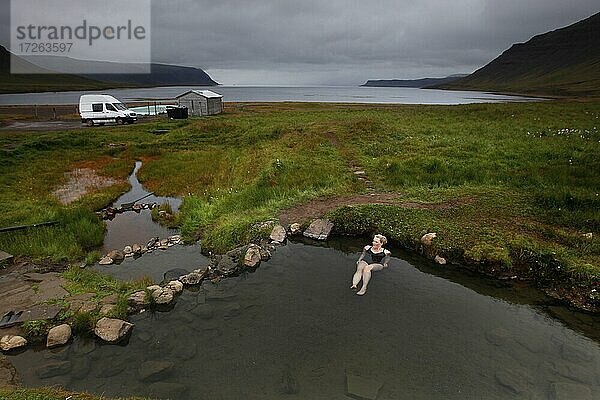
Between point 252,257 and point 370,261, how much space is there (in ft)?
13.9

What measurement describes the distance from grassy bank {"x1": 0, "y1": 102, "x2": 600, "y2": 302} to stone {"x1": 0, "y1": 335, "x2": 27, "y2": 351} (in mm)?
5280

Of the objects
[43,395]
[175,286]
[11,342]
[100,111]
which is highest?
[100,111]

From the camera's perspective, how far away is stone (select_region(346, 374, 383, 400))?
7410 mm

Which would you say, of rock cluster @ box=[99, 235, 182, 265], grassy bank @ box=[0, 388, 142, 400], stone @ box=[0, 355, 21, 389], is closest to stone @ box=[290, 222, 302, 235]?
rock cluster @ box=[99, 235, 182, 265]

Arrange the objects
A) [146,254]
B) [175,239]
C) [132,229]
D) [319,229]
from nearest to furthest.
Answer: [146,254] → [319,229] → [175,239] → [132,229]

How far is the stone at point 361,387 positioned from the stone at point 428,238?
7.08 metres

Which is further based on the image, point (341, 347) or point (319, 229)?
point (319, 229)

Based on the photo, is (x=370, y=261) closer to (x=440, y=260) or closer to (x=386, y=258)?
(x=386, y=258)

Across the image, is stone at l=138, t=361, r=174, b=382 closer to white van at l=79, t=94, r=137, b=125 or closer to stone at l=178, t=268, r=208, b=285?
stone at l=178, t=268, r=208, b=285

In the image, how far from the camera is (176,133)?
142 feet

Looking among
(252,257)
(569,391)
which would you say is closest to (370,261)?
(252,257)

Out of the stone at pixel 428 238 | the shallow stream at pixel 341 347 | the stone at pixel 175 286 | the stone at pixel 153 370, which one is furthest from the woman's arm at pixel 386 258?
the stone at pixel 153 370

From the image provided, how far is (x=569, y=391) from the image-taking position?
7.48 m

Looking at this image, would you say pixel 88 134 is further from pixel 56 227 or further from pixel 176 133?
pixel 56 227
